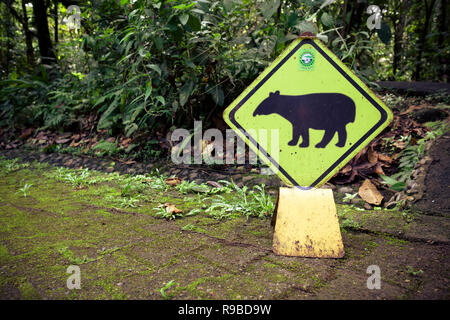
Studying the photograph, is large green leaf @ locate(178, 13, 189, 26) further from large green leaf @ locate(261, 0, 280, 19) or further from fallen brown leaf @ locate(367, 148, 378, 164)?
fallen brown leaf @ locate(367, 148, 378, 164)

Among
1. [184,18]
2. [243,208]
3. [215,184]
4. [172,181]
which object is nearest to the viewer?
[243,208]

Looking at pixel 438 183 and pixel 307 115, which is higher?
pixel 307 115

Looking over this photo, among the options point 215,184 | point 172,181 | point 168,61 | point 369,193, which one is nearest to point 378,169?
point 369,193

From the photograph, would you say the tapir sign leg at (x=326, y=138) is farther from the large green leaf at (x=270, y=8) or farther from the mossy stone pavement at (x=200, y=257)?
the large green leaf at (x=270, y=8)

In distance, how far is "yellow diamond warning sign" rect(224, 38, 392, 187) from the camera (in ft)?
5.11

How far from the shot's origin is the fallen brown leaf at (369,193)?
2305mm

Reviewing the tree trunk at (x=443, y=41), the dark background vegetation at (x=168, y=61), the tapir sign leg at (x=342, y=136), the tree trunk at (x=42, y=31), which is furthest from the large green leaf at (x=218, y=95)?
the tree trunk at (x=443, y=41)

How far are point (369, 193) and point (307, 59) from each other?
1332 millimetres

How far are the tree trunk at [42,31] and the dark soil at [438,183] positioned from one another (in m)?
7.29

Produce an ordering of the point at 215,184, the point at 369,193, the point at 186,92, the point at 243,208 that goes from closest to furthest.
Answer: the point at 243,208
the point at 369,193
the point at 215,184
the point at 186,92

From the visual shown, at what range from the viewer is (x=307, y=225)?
1.58 meters

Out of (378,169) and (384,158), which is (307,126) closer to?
(378,169)
